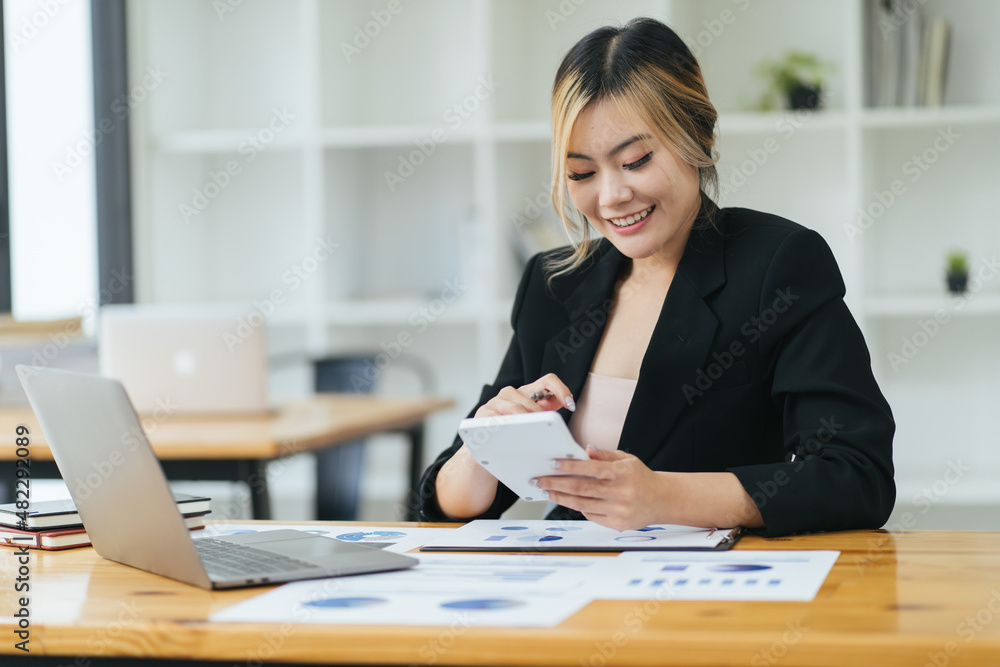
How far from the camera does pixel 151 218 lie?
3.76 m

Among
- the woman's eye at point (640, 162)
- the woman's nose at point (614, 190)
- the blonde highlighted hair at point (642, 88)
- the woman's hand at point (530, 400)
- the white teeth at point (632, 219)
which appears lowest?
the woman's hand at point (530, 400)

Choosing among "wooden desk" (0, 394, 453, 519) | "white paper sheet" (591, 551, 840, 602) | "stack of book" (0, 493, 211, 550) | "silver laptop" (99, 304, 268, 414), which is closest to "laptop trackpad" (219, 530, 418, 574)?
"stack of book" (0, 493, 211, 550)

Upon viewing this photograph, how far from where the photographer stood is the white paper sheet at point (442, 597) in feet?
2.76

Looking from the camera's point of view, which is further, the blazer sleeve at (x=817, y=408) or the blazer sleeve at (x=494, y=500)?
the blazer sleeve at (x=494, y=500)

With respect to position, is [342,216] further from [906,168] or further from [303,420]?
[906,168]

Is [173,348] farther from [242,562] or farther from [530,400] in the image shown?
[242,562]

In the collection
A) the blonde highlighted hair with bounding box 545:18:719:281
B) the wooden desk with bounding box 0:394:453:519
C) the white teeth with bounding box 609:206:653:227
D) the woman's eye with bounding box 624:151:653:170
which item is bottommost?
the wooden desk with bounding box 0:394:453:519

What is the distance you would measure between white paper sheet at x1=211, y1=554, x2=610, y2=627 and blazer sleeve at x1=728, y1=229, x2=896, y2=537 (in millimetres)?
277

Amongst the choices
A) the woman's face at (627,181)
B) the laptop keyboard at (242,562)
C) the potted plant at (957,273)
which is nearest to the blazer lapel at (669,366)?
the woman's face at (627,181)

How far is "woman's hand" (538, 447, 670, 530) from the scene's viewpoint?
3.72 ft

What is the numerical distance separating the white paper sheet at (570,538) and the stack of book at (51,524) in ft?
1.12

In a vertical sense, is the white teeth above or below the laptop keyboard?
above

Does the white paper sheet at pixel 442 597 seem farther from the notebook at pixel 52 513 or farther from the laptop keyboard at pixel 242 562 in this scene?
the notebook at pixel 52 513

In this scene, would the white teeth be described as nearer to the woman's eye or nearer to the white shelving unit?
the woman's eye
